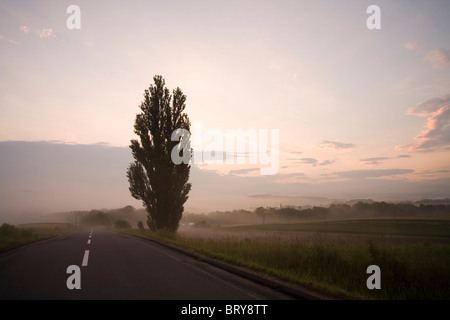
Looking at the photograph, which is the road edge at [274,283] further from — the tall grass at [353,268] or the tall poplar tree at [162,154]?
the tall poplar tree at [162,154]

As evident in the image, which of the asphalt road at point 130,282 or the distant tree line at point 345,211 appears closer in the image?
the asphalt road at point 130,282

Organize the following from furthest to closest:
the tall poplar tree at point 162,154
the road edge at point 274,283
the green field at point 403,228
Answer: the green field at point 403,228 < the tall poplar tree at point 162,154 < the road edge at point 274,283

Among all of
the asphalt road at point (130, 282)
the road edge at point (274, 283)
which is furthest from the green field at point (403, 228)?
the asphalt road at point (130, 282)

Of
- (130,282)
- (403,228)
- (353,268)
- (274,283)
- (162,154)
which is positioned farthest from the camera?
(403,228)

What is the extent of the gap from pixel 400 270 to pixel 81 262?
11058mm

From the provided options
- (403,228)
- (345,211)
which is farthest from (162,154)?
(345,211)

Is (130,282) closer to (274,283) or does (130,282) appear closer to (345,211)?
(274,283)

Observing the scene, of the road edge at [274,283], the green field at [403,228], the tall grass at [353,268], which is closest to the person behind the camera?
the road edge at [274,283]

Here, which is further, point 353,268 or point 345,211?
point 345,211

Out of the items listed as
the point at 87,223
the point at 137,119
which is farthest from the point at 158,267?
the point at 87,223

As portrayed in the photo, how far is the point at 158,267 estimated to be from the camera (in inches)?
323

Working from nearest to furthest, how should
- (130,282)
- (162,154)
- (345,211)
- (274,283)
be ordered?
(274,283) → (130,282) → (162,154) → (345,211)

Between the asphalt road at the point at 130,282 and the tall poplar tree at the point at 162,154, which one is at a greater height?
the tall poplar tree at the point at 162,154

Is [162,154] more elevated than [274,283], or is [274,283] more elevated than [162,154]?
[162,154]
